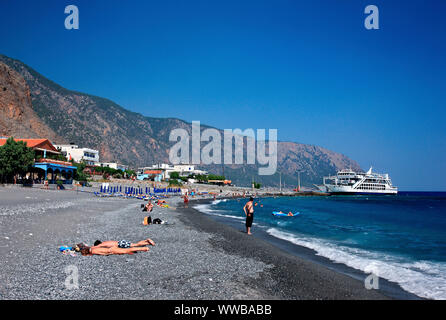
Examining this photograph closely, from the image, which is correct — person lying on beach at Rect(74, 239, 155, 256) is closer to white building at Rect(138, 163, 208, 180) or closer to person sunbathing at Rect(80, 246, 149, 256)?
person sunbathing at Rect(80, 246, 149, 256)

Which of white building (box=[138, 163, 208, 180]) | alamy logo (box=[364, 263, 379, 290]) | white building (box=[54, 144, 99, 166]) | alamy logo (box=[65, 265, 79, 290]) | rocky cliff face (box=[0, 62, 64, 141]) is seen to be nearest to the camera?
alamy logo (box=[65, 265, 79, 290])

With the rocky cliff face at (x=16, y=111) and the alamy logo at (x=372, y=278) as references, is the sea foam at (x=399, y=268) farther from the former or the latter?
the rocky cliff face at (x=16, y=111)

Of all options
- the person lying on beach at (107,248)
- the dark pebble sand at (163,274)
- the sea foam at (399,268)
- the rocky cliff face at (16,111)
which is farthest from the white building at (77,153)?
the sea foam at (399,268)

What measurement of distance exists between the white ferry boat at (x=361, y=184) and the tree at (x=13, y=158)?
128750mm

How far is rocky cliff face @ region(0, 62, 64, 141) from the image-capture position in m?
70.6

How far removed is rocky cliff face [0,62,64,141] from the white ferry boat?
11963 centimetres

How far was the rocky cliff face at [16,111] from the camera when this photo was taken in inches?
2778

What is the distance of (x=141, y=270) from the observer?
25.5 ft

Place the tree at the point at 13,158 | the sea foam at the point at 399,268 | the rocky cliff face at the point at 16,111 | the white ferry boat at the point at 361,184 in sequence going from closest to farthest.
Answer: the sea foam at the point at 399,268 < the tree at the point at 13,158 < the rocky cliff face at the point at 16,111 < the white ferry boat at the point at 361,184

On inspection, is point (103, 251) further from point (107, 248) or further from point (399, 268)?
point (399, 268)

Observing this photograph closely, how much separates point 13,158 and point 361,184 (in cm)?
13433

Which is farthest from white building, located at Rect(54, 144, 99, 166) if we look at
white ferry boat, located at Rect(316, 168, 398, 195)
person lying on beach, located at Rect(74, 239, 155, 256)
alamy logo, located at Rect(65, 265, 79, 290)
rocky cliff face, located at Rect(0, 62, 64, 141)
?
white ferry boat, located at Rect(316, 168, 398, 195)

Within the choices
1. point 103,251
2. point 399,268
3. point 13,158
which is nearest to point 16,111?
point 13,158
